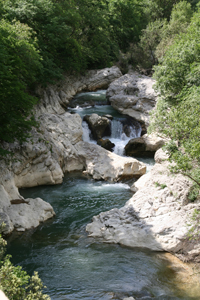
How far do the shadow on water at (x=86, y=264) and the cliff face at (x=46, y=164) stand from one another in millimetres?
1007

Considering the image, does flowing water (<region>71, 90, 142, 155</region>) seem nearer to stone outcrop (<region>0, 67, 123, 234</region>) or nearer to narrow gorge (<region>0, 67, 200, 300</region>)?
narrow gorge (<region>0, 67, 200, 300</region>)

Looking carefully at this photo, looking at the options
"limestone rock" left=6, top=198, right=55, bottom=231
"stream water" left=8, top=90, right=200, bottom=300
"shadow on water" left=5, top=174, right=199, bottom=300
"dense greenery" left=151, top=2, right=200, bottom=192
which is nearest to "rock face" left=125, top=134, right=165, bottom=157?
"dense greenery" left=151, top=2, right=200, bottom=192

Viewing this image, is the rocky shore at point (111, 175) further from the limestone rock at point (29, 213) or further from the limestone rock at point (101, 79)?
the limestone rock at point (101, 79)

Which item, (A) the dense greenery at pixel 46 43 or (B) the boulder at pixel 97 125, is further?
(B) the boulder at pixel 97 125

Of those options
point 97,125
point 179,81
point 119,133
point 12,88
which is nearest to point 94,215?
point 12,88

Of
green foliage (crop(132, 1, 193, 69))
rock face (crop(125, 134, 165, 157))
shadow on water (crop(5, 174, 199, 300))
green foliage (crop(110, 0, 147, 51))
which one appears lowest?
shadow on water (crop(5, 174, 199, 300))

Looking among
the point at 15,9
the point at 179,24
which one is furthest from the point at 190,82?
the point at 179,24

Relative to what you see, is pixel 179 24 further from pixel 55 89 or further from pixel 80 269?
pixel 80 269

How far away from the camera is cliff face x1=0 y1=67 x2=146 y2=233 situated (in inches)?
507

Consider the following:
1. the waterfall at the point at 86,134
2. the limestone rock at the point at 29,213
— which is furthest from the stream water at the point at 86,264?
the waterfall at the point at 86,134

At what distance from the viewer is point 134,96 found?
1009 inches

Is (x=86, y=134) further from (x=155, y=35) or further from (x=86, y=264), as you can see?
(x=155, y=35)

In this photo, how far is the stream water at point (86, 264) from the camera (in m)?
8.66

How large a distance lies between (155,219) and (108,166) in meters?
7.01
